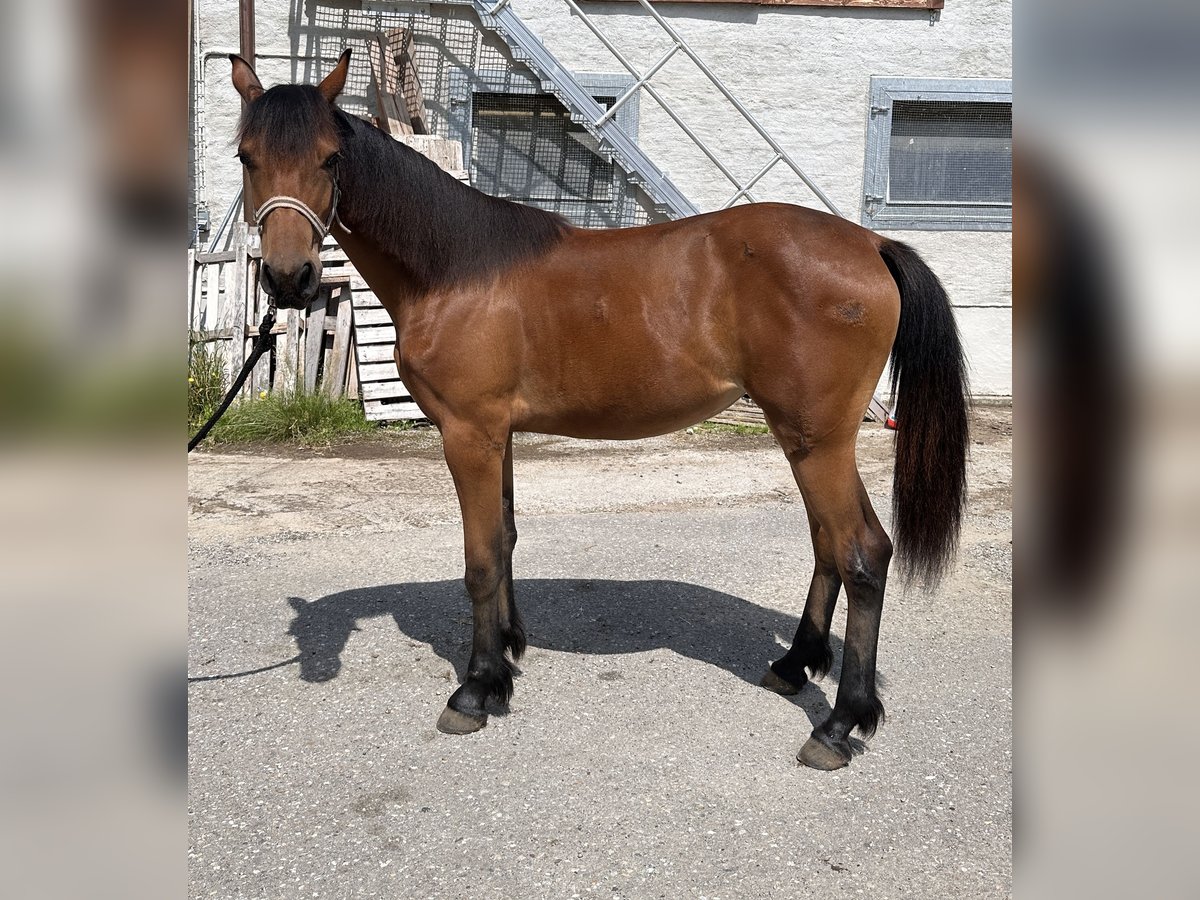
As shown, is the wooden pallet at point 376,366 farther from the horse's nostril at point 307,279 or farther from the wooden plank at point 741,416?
the horse's nostril at point 307,279

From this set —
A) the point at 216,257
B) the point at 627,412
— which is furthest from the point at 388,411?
the point at 627,412

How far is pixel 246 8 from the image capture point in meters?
8.95

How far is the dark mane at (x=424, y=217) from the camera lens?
3.27 meters

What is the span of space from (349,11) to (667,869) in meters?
9.32

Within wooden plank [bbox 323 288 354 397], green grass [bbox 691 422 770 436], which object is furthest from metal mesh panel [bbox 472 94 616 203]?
green grass [bbox 691 422 770 436]

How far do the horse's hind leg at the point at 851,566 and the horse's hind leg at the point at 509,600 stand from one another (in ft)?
4.34

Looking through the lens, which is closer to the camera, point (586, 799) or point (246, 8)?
point (586, 799)

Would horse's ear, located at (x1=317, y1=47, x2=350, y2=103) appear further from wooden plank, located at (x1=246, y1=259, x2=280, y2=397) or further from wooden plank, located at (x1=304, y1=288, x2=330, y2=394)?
wooden plank, located at (x1=246, y1=259, x2=280, y2=397)

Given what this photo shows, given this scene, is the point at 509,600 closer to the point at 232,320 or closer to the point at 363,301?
the point at 363,301

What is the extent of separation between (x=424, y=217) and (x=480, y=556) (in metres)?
1.29

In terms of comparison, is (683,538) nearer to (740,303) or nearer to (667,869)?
(740,303)

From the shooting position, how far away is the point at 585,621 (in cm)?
436

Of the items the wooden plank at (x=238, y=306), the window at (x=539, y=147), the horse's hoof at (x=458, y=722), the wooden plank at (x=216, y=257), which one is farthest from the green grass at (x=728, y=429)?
the horse's hoof at (x=458, y=722)
